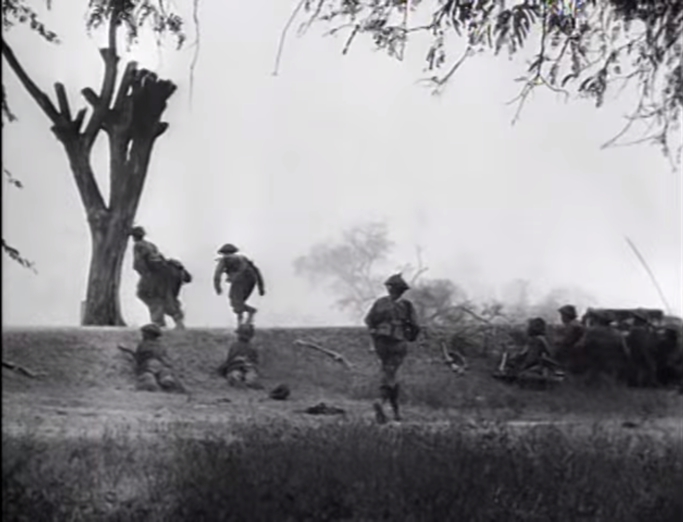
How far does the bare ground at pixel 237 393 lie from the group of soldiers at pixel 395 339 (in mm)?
28

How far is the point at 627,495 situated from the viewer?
3.18 meters

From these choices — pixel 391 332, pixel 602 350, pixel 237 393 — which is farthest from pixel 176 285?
pixel 602 350

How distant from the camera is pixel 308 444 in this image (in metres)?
2.93

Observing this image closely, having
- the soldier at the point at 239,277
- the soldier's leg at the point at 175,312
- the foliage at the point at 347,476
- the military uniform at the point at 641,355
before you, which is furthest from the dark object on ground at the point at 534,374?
the soldier's leg at the point at 175,312

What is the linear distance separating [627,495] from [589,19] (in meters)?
1.18

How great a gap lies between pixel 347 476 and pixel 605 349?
29.5 inches

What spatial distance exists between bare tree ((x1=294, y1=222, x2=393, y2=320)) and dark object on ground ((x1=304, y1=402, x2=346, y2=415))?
210mm

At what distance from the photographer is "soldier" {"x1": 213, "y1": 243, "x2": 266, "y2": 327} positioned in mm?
2938

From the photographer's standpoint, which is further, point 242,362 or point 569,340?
point 569,340

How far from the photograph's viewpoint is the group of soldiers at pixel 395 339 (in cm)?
289

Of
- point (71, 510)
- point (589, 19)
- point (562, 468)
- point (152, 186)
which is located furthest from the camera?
point (589, 19)

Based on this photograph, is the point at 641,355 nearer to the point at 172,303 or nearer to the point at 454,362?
the point at 454,362

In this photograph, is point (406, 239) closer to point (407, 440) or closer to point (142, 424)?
point (407, 440)

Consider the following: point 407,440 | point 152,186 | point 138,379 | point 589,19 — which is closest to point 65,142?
point 152,186
